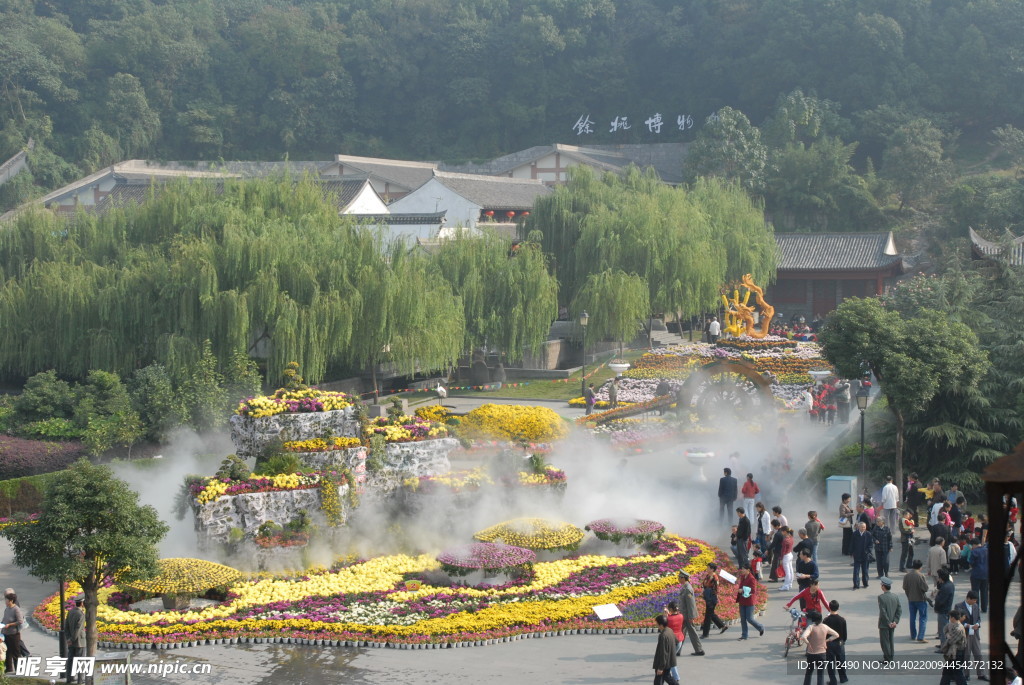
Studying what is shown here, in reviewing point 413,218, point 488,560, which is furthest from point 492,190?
point 488,560

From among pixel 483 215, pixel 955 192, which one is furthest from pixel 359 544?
pixel 955 192

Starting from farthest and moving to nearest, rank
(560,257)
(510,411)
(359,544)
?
(560,257) → (510,411) → (359,544)

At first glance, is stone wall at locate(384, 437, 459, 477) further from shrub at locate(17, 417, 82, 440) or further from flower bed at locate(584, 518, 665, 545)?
shrub at locate(17, 417, 82, 440)

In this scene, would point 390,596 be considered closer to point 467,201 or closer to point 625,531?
point 625,531

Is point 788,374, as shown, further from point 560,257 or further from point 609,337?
point 560,257

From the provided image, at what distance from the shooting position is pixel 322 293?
31.4 m

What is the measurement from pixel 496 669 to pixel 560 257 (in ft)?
104

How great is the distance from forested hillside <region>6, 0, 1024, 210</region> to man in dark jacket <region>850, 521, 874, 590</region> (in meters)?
63.3

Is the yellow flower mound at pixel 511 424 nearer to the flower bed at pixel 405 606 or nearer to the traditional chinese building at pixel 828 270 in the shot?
the flower bed at pixel 405 606

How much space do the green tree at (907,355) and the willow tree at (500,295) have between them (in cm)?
1521

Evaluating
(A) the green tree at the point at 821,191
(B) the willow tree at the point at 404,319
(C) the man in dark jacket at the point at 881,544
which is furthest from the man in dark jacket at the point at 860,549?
(A) the green tree at the point at 821,191

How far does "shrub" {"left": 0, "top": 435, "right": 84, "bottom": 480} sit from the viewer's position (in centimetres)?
2502

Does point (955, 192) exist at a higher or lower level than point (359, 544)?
higher

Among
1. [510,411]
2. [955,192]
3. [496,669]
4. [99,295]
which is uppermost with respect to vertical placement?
[955,192]
